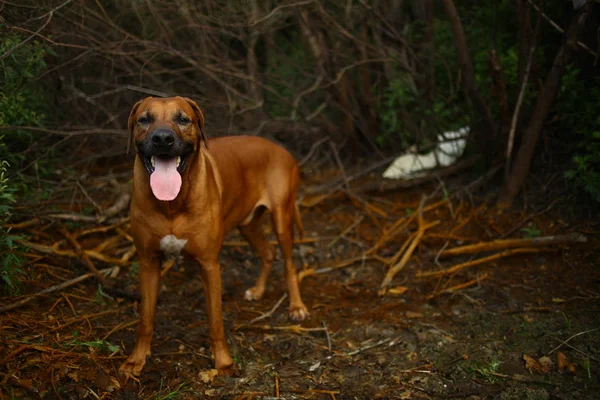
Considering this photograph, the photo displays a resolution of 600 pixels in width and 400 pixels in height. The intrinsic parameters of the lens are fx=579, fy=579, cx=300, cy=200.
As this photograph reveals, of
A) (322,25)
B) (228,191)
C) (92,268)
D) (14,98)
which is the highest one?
A: (322,25)

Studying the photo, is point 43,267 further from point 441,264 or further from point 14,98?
point 441,264

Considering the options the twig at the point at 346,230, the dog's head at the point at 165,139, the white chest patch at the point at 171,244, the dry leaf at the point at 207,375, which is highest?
the dog's head at the point at 165,139

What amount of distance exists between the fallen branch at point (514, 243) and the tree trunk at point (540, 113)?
800mm

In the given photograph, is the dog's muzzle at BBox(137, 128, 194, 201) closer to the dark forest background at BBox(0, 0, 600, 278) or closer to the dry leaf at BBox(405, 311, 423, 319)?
the dark forest background at BBox(0, 0, 600, 278)

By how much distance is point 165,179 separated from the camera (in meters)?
3.18

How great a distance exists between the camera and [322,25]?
639cm

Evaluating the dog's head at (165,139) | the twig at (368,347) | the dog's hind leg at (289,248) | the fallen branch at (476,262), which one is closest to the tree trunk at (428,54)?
the fallen branch at (476,262)

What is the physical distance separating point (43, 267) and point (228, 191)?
155 centimetres

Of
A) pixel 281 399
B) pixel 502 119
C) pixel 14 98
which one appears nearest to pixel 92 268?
pixel 14 98

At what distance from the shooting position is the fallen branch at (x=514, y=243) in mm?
4617

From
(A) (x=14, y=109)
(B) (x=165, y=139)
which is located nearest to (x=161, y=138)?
(B) (x=165, y=139)

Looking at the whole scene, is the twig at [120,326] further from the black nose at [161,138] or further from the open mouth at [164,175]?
→ the black nose at [161,138]

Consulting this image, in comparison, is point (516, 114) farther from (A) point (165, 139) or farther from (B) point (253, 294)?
(A) point (165, 139)

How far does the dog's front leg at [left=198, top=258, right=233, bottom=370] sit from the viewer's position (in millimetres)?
3545
